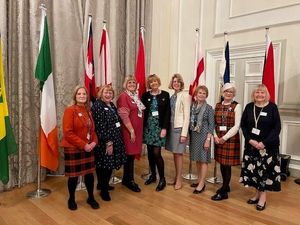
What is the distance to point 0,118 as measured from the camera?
260 cm

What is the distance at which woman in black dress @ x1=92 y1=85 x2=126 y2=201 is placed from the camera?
276cm

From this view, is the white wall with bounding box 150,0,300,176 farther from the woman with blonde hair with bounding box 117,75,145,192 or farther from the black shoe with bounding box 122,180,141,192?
the black shoe with bounding box 122,180,141,192

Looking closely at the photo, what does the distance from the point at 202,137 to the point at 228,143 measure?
1.04 feet

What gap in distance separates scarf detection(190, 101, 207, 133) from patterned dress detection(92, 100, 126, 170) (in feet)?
3.00

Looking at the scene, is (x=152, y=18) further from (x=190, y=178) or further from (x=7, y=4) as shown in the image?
(x=190, y=178)

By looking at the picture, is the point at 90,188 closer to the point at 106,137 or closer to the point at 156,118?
the point at 106,137

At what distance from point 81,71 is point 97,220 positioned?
2167 millimetres

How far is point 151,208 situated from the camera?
269 centimetres

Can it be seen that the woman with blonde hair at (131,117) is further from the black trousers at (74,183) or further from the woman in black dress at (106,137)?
the black trousers at (74,183)

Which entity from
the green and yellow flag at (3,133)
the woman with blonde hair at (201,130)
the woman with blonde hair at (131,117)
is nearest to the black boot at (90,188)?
the woman with blonde hair at (131,117)

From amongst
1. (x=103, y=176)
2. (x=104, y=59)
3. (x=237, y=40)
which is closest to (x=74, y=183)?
(x=103, y=176)

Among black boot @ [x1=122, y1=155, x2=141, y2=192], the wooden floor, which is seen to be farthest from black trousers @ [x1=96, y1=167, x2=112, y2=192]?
black boot @ [x1=122, y1=155, x2=141, y2=192]

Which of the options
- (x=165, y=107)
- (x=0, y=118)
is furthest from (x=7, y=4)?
(x=165, y=107)

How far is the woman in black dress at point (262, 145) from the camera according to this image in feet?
8.59
